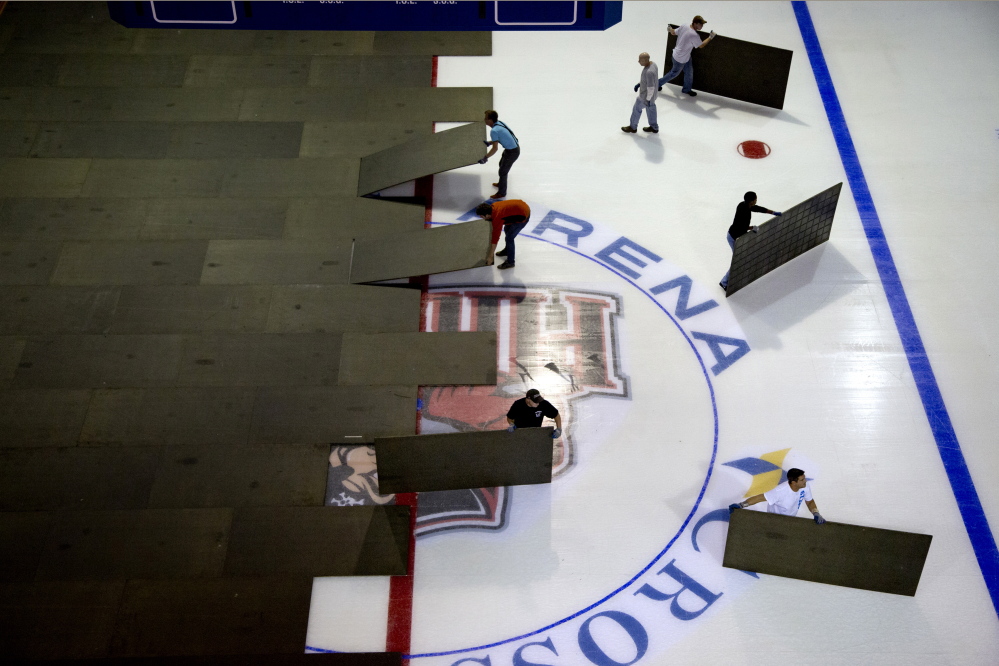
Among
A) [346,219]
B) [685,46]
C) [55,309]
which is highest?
[685,46]

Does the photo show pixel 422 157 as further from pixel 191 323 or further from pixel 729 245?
pixel 729 245

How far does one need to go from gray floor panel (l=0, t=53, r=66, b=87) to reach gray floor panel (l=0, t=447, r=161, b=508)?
764 cm

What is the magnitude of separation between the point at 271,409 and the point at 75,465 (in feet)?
6.95

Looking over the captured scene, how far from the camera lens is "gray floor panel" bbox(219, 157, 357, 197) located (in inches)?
512

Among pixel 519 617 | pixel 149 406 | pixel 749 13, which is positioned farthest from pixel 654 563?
pixel 749 13

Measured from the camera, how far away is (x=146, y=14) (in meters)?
8.50

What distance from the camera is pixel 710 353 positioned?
437 inches

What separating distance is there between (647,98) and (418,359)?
18.4ft

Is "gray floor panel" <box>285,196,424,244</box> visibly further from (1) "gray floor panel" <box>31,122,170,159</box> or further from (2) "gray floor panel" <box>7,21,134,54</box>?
(2) "gray floor panel" <box>7,21,134,54</box>

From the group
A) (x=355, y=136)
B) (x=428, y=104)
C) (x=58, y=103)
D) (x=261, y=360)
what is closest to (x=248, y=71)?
(x=355, y=136)

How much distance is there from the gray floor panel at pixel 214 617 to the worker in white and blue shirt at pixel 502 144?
6190mm

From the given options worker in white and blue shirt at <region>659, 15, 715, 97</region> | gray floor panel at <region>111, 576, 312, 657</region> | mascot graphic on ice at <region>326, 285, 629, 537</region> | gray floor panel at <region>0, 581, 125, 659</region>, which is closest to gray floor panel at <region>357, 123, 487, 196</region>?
mascot graphic on ice at <region>326, 285, 629, 537</region>

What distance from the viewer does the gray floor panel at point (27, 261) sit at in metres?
11.7

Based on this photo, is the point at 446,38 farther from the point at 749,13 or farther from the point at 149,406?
the point at 149,406
